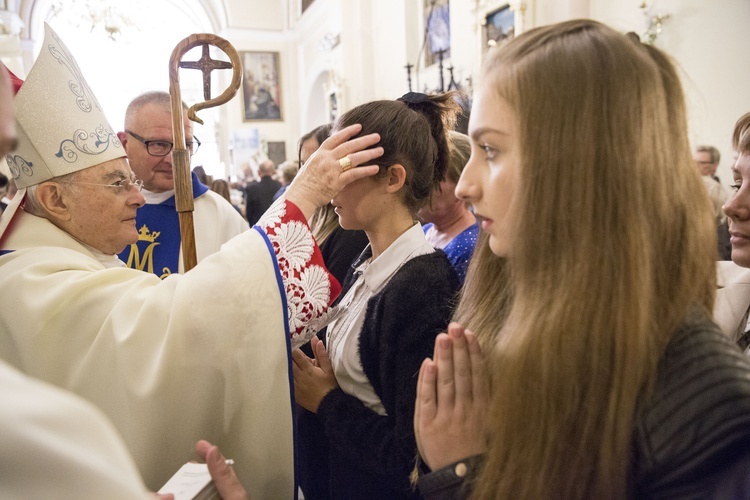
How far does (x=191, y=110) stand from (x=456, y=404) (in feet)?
4.07

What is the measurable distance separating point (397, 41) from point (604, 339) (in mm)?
9797

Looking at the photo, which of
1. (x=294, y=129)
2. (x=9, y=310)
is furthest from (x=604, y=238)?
(x=294, y=129)

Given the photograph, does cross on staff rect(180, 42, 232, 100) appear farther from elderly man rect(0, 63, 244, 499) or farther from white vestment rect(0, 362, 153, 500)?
white vestment rect(0, 362, 153, 500)

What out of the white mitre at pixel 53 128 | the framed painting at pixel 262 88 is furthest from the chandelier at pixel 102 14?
the white mitre at pixel 53 128

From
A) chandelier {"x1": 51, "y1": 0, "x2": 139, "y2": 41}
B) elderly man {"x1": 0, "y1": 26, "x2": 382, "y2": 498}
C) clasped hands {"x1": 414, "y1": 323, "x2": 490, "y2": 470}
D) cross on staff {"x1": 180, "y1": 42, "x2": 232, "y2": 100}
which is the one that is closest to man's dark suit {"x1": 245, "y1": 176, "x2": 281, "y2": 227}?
cross on staff {"x1": 180, "y1": 42, "x2": 232, "y2": 100}

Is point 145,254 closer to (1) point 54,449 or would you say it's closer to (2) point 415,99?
(2) point 415,99

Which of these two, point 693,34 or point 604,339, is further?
point 693,34

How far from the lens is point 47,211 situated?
1538 millimetres

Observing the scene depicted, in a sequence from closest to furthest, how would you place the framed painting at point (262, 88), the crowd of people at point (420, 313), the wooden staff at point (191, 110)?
the crowd of people at point (420, 313) → the wooden staff at point (191, 110) → the framed painting at point (262, 88)

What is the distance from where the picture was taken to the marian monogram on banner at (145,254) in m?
2.60

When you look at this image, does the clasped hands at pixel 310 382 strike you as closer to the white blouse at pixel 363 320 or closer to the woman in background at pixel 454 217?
the white blouse at pixel 363 320

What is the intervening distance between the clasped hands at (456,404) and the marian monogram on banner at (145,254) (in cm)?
188

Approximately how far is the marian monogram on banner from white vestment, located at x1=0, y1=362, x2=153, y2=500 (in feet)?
6.69

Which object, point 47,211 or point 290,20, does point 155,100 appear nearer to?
point 47,211
